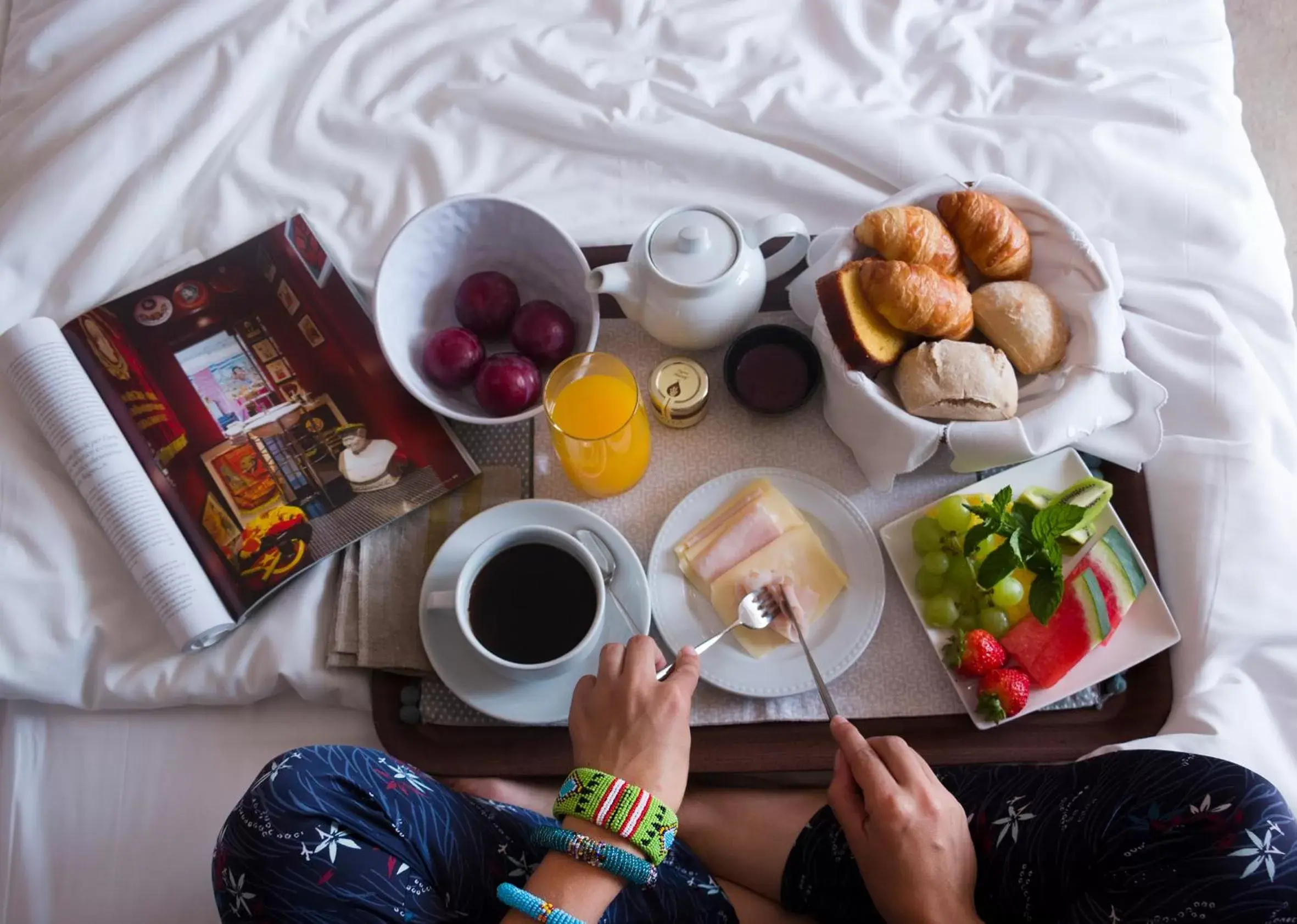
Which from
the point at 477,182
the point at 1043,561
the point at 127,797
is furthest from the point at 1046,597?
the point at 127,797

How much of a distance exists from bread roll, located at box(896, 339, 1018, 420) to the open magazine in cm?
45

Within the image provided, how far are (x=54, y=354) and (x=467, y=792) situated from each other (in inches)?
24.2

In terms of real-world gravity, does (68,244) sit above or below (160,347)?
above

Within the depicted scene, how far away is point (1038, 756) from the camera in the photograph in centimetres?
82

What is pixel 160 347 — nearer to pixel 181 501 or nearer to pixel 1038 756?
pixel 181 501

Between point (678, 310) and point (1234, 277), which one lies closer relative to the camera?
point (678, 310)

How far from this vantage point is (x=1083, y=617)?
0.82 meters

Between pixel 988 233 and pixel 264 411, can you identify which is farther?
pixel 264 411

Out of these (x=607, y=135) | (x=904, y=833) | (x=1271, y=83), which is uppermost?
(x=607, y=135)

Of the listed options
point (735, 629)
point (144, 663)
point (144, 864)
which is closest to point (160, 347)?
point (144, 663)

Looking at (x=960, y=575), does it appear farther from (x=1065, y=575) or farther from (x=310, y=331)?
(x=310, y=331)

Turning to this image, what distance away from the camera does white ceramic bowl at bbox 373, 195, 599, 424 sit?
0.89m

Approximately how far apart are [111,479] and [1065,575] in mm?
930

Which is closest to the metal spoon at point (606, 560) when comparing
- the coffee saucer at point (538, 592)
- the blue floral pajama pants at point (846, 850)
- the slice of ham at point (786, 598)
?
the coffee saucer at point (538, 592)
